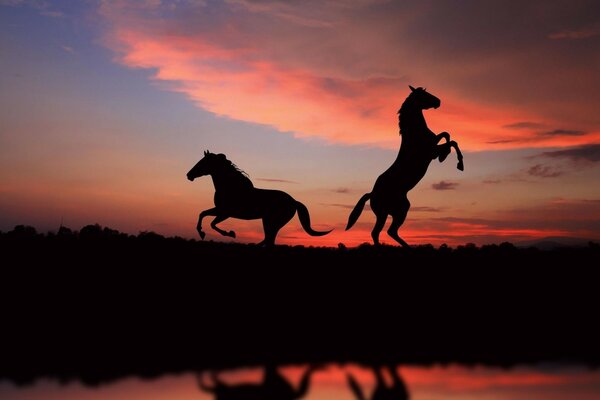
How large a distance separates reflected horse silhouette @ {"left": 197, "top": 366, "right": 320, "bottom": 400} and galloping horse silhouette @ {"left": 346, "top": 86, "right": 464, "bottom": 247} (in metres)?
9.11

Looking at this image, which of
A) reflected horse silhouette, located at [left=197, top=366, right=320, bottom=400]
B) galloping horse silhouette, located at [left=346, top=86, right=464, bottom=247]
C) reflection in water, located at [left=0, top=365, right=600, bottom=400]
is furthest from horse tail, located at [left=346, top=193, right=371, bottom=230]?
reflected horse silhouette, located at [left=197, top=366, right=320, bottom=400]

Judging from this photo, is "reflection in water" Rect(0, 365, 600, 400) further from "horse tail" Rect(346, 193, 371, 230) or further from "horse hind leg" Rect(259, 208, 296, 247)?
"horse tail" Rect(346, 193, 371, 230)

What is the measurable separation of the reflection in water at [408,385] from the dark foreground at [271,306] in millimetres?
600

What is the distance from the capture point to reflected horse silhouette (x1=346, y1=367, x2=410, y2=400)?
22.5ft

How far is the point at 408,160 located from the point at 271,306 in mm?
6366

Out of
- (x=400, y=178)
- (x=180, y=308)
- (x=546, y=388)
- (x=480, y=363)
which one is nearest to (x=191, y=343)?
(x=180, y=308)

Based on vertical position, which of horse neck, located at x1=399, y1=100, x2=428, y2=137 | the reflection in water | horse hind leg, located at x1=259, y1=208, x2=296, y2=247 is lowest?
the reflection in water

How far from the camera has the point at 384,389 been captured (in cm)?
723

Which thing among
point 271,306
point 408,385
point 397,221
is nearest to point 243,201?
point 397,221

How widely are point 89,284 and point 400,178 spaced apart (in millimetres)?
7970

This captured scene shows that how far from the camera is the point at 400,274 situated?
1317cm

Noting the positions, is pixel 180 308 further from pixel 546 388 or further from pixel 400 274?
pixel 546 388

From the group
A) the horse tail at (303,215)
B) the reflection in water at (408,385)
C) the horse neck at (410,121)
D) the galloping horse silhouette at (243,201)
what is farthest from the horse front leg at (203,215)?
the reflection in water at (408,385)

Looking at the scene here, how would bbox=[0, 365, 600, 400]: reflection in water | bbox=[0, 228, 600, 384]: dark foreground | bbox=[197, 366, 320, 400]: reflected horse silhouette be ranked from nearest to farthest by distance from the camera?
1. bbox=[197, 366, 320, 400]: reflected horse silhouette
2. bbox=[0, 365, 600, 400]: reflection in water
3. bbox=[0, 228, 600, 384]: dark foreground
